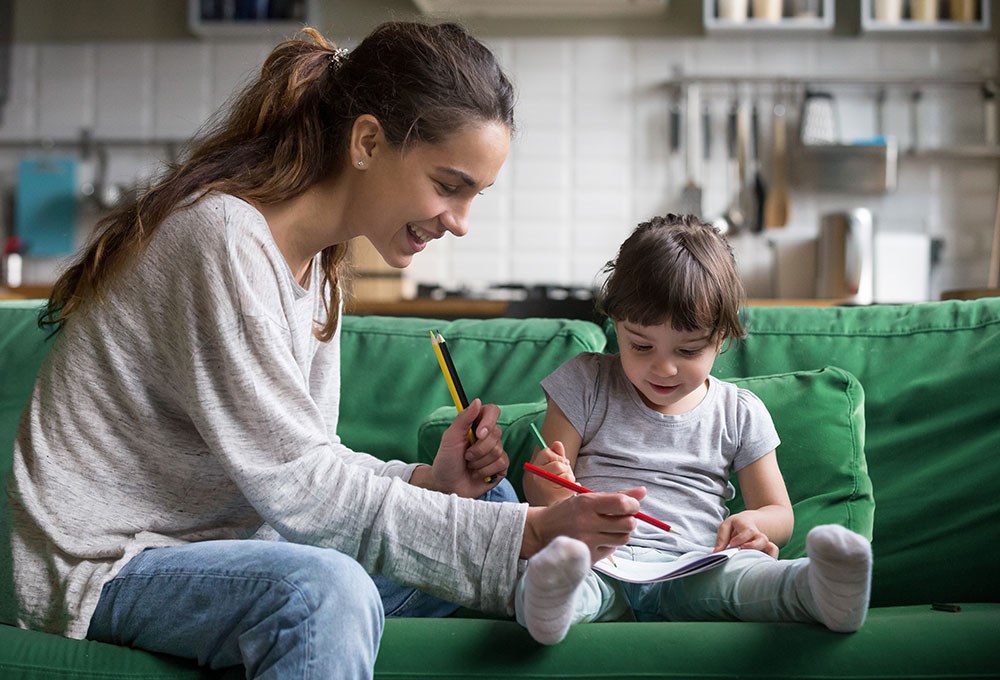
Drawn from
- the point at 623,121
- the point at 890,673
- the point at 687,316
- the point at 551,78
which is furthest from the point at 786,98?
the point at 890,673

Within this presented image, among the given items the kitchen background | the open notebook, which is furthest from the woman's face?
the kitchen background

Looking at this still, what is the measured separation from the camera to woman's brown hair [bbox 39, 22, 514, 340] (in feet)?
4.50

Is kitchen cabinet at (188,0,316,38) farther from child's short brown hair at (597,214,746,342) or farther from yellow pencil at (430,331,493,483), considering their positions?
yellow pencil at (430,331,493,483)

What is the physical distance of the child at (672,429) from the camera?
4.73ft

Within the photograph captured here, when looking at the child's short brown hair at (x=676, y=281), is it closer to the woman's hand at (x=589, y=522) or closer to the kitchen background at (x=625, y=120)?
the woman's hand at (x=589, y=522)

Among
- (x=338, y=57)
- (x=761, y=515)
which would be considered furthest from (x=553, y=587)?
(x=338, y=57)

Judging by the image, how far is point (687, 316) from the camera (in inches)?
60.0

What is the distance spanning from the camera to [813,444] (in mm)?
1658

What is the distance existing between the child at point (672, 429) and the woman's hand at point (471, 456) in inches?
2.5

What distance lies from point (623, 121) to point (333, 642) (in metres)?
3.73

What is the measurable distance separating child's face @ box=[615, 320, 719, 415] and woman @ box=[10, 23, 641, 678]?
0.25m

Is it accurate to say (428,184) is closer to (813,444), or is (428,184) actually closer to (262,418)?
(262,418)

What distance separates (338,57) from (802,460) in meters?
0.90

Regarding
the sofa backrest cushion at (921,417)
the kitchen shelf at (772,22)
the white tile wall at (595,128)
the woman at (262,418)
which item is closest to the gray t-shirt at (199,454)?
the woman at (262,418)
